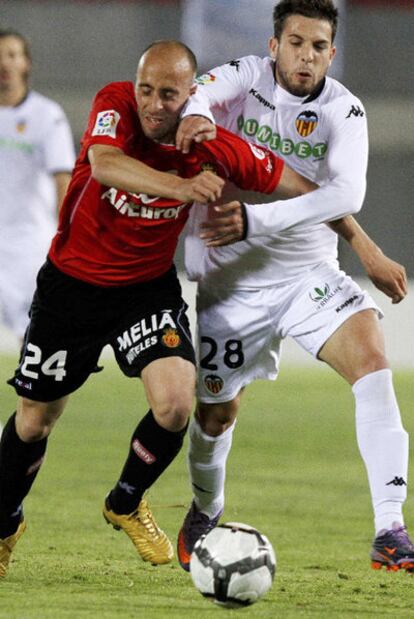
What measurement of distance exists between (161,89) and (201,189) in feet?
1.50

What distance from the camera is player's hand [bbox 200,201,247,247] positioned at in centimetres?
519

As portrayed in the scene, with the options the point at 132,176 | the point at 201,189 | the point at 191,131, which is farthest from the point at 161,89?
the point at 201,189

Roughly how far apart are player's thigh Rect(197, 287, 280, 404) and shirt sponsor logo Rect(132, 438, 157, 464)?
0.54 metres

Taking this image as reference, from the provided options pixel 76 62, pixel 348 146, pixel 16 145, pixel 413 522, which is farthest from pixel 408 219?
pixel 348 146

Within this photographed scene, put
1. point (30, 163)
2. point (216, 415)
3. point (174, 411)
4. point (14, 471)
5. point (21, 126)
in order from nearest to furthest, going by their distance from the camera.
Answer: point (174, 411) < point (14, 471) < point (216, 415) < point (21, 126) < point (30, 163)

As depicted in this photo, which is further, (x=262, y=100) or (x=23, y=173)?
(x=23, y=173)

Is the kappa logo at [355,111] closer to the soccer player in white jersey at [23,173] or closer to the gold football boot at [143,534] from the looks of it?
the gold football boot at [143,534]

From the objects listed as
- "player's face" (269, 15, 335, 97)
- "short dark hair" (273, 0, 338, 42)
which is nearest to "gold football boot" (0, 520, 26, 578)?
"player's face" (269, 15, 335, 97)

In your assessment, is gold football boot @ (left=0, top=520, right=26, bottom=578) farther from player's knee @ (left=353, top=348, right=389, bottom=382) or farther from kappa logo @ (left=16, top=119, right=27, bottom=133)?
kappa logo @ (left=16, top=119, right=27, bottom=133)

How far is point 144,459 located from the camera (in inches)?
207

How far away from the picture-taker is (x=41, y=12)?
720 inches

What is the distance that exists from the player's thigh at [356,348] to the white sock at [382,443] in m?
0.04

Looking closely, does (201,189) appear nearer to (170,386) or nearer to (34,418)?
(170,386)

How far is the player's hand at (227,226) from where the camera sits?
5191 millimetres
